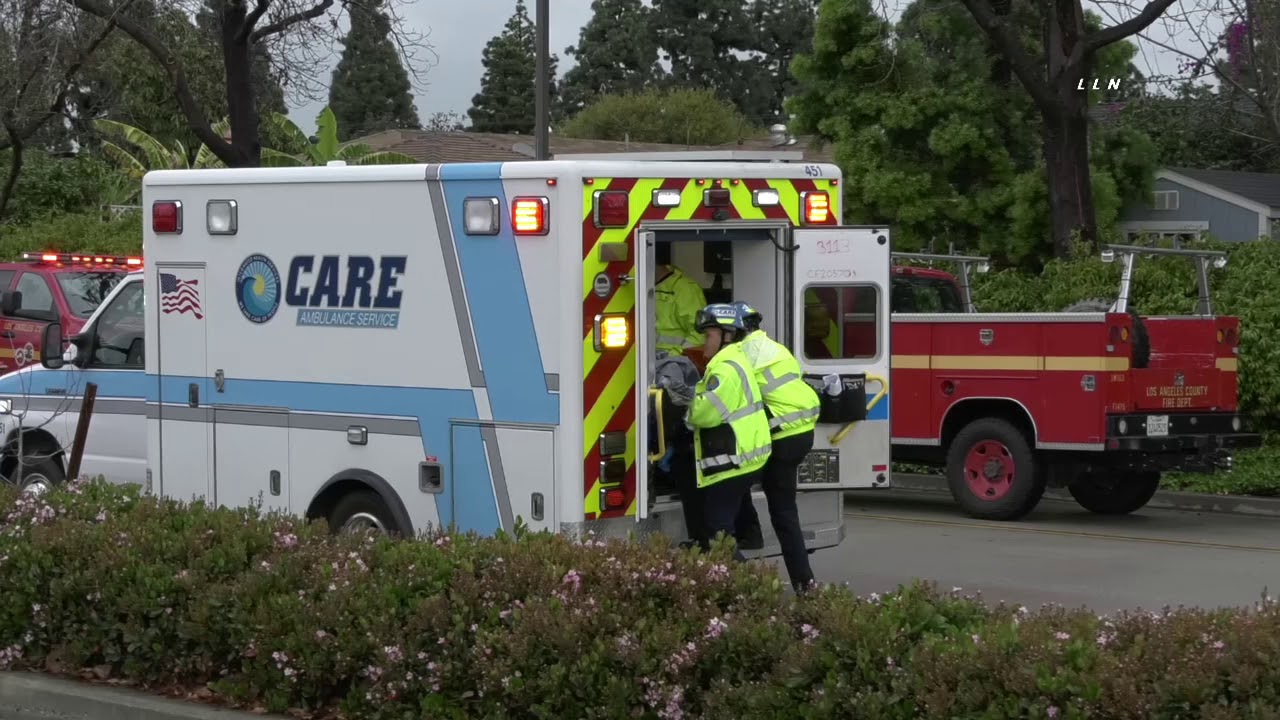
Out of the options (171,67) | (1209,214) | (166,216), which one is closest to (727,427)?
(166,216)

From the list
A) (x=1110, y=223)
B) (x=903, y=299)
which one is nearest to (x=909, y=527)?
(x=903, y=299)

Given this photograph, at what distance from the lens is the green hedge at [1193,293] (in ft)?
53.2

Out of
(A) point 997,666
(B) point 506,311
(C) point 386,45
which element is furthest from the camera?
(C) point 386,45

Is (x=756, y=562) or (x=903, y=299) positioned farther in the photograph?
(x=903, y=299)

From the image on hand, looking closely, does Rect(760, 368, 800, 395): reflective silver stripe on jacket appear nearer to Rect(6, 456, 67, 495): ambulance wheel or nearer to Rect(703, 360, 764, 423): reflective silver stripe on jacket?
Rect(703, 360, 764, 423): reflective silver stripe on jacket

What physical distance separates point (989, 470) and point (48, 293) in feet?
33.5

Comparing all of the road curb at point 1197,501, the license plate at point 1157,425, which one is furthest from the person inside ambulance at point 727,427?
the road curb at point 1197,501

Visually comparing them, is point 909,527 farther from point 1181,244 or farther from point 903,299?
point 1181,244

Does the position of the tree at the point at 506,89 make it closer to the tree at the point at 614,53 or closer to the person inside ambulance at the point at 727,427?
the tree at the point at 614,53

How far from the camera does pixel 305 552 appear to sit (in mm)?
7309

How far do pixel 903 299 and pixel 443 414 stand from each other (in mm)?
7199

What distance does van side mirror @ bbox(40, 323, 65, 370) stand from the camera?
11344 mm

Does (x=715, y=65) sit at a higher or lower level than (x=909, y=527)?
higher

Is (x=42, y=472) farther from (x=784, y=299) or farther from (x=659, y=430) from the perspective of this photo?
(x=784, y=299)
